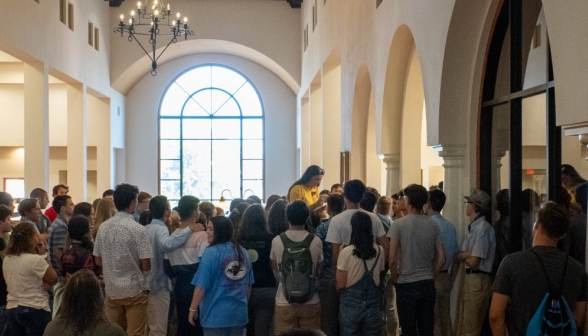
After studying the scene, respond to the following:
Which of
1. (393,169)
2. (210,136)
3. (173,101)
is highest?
(173,101)

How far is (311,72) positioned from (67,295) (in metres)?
15.7

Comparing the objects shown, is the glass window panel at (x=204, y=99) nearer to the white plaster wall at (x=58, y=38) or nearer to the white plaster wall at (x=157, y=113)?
the white plaster wall at (x=157, y=113)

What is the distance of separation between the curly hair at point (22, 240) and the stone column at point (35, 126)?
30.0 ft

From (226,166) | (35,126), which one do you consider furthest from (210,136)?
(35,126)

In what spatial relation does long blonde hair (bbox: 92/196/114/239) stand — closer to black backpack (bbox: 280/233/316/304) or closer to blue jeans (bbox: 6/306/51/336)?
blue jeans (bbox: 6/306/51/336)

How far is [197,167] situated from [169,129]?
1718mm

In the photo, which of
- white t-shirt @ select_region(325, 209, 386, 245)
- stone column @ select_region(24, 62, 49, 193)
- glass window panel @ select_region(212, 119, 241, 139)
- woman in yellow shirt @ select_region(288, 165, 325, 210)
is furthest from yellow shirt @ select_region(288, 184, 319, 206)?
glass window panel @ select_region(212, 119, 241, 139)

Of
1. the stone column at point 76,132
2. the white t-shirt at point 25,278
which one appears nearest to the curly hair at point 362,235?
the white t-shirt at point 25,278

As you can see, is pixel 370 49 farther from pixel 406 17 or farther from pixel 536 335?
pixel 536 335

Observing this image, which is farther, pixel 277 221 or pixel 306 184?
pixel 306 184

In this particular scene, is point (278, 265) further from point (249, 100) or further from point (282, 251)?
point (249, 100)

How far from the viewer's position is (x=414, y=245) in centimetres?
584

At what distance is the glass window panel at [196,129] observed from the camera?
84.0ft

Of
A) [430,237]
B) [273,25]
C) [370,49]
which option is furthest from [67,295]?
[273,25]
